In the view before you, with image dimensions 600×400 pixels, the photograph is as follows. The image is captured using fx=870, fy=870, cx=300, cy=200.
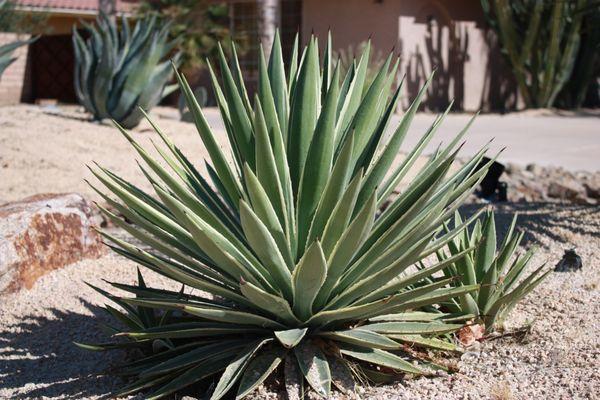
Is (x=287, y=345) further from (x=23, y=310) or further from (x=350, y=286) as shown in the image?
(x=23, y=310)

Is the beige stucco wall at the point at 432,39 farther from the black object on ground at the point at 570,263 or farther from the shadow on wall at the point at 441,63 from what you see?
the black object on ground at the point at 570,263

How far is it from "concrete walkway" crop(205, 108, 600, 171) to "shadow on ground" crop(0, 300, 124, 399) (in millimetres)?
7978

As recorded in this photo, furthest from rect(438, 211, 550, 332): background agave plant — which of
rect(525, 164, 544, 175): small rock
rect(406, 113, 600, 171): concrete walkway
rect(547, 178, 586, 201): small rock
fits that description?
rect(525, 164, 544, 175): small rock

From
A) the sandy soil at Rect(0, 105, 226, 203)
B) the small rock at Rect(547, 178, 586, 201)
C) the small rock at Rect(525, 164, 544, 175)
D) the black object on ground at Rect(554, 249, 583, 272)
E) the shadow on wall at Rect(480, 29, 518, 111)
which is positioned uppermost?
the black object on ground at Rect(554, 249, 583, 272)

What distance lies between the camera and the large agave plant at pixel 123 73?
11.9 m

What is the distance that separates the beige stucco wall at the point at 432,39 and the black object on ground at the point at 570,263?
14929 mm

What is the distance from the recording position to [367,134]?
3703mm

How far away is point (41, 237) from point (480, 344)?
2.82 m

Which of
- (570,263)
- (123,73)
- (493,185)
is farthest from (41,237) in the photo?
(123,73)

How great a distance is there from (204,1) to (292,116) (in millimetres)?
19733

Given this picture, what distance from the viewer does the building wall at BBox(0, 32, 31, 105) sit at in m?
21.6

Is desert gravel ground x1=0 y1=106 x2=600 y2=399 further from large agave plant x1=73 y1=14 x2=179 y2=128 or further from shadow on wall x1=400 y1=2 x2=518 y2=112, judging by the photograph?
shadow on wall x1=400 y1=2 x2=518 y2=112

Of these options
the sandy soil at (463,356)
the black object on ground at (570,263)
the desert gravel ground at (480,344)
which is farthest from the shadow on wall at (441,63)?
the black object on ground at (570,263)

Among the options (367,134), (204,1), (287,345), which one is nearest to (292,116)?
(367,134)
